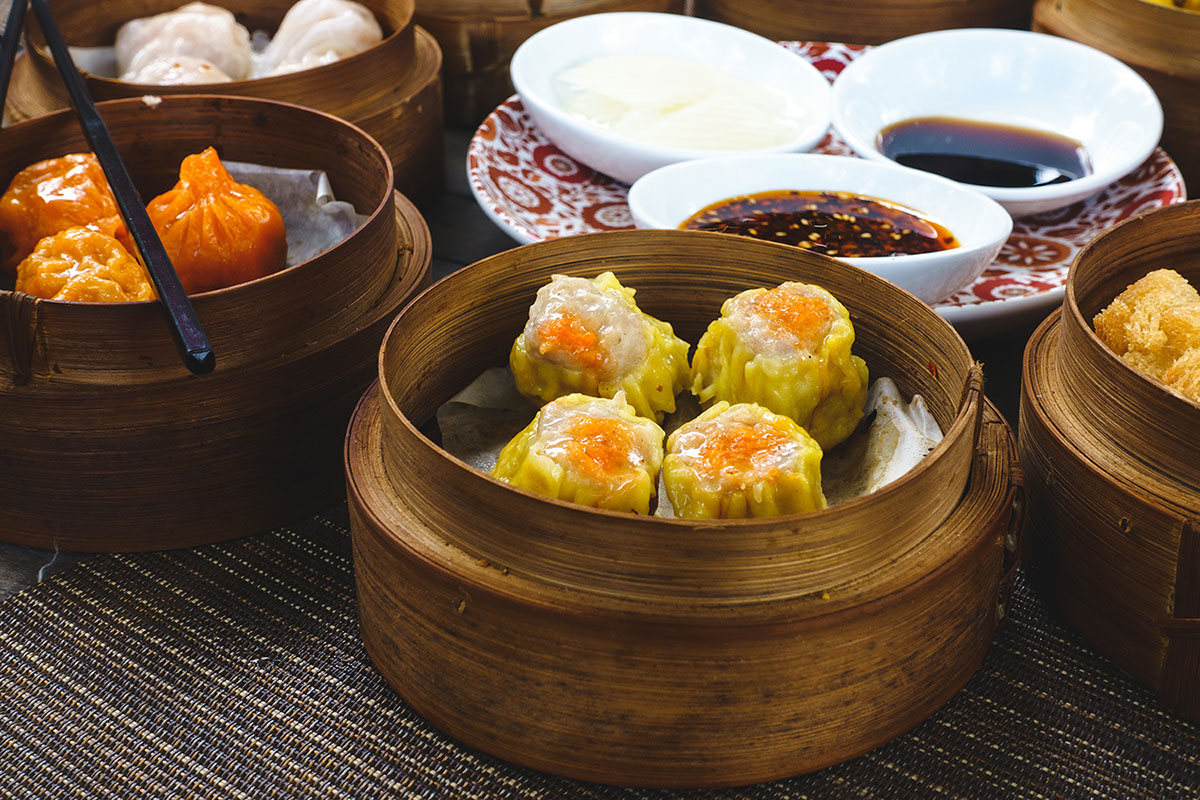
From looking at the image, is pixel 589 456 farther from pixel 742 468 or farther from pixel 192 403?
pixel 192 403

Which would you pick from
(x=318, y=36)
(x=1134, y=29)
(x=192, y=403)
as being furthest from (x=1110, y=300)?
(x=318, y=36)

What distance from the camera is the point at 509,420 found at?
171 cm

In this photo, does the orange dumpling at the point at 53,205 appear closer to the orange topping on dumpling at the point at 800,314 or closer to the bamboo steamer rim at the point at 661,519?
the bamboo steamer rim at the point at 661,519

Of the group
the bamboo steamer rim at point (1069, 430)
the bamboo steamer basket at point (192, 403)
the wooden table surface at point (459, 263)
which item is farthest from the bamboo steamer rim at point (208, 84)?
the bamboo steamer rim at point (1069, 430)

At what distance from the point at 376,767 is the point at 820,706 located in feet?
1.78

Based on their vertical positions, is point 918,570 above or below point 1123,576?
above

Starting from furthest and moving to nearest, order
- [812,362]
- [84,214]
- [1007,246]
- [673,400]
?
[1007,246] → [84,214] → [673,400] → [812,362]

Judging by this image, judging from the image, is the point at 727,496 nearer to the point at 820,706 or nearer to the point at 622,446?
the point at 622,446

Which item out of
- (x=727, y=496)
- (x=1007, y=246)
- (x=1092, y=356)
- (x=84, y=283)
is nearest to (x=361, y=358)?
(x=84, y=283)

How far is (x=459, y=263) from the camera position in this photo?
2482mm

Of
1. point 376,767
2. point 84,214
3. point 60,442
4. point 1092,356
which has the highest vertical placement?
point 1092,356

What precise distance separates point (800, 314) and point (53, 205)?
1.25 meters

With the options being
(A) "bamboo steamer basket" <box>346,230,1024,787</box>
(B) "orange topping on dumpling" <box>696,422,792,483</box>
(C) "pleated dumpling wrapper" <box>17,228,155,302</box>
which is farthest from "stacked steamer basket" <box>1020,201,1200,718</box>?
(C) "pleated dumpling wrapper" <box>17,228,155,302</box>

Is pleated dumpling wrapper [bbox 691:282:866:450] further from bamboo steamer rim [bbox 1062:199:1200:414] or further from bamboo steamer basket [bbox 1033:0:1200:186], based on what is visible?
bamboo steamer basket [bbox 1033:0:1200:186]
